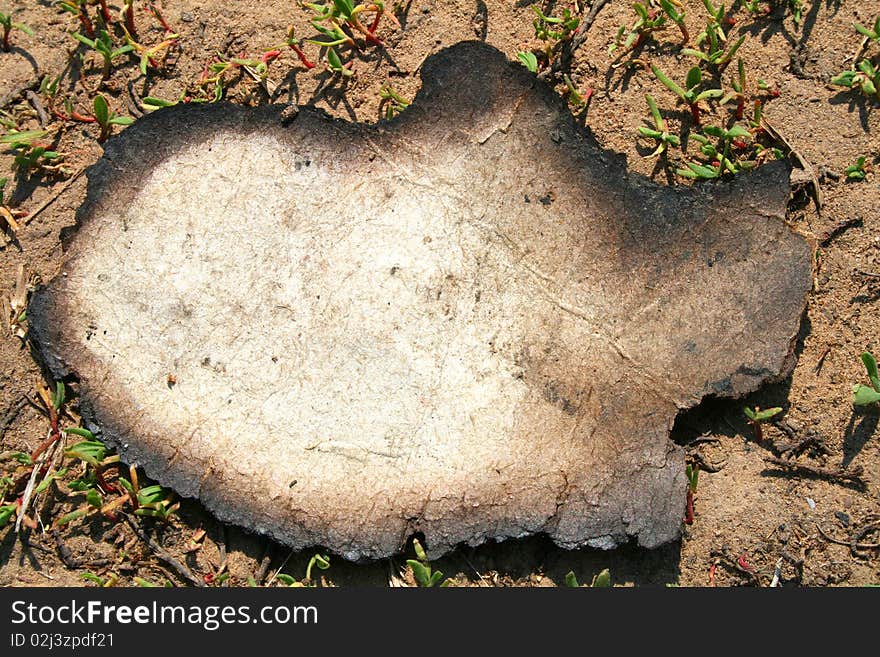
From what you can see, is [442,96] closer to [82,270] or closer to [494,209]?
[494,209]

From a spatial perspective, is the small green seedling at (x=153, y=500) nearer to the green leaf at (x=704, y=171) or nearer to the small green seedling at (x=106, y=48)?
the small green seedling at (x=106, y=48)

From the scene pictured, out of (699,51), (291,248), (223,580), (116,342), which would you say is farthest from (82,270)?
(699,51)

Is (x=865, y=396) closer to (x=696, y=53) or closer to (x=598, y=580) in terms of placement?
(x=598, y=580)

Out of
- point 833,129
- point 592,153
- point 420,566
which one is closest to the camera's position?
point 420,566

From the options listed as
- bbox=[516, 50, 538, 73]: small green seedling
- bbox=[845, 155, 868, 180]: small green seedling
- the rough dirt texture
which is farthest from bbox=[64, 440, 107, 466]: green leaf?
bbox=[845, 155, 868, 180]: small green seedling

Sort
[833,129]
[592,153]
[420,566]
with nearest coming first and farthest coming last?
1. [420,566]
2. [592,153]
3. [833,129]
